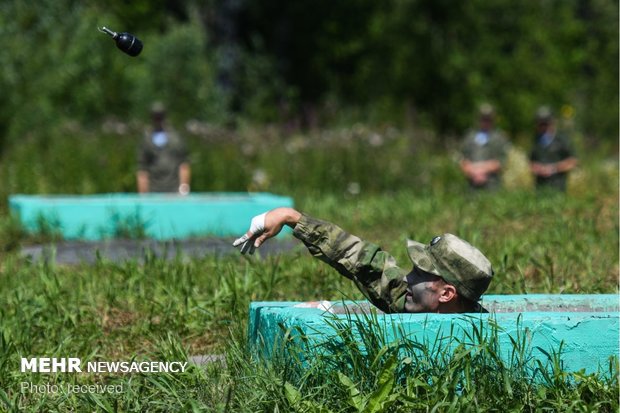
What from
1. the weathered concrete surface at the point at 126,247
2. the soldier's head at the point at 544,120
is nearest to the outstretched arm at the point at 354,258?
the weathered concrete surface at the point at 126,247

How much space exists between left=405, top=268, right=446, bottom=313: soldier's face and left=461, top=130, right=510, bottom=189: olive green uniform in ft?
32.4

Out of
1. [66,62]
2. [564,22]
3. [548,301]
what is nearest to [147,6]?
[564,22]

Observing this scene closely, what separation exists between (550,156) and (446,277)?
32.5 ft

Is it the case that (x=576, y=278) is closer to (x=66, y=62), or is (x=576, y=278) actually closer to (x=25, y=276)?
(x=25, y=276)

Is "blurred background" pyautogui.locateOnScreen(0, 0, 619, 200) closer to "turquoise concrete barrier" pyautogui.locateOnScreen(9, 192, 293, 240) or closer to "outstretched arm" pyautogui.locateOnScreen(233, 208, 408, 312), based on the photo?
"turquoise concrete barrier" pyautogui.locateOnScreen(9, 192, 293, 240)

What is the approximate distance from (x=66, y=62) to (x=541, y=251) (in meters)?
13.1

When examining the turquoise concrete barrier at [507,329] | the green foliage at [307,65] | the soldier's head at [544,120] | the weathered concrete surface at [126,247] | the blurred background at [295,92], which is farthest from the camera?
the green foliage at [307,65]

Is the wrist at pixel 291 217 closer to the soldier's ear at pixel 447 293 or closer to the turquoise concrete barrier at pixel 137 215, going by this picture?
the soldier's ear at pixel 447 293

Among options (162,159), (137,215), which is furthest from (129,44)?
(162,159)

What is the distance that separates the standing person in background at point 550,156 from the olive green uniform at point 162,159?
439 centimetres

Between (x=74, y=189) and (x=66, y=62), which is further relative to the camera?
(x=66, y=62)

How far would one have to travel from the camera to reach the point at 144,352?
245 inches

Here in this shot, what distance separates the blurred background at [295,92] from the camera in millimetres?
16766

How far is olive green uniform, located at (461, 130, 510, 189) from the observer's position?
15.0 meters
